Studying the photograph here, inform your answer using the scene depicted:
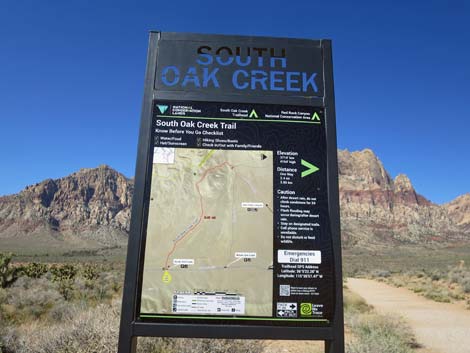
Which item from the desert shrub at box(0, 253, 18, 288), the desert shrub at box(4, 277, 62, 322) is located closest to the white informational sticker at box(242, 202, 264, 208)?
the desert shrub at box(4, 277, 62, 322)

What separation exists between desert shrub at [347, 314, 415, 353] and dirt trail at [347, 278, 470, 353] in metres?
0.67

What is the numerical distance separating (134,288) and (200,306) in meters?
0.51

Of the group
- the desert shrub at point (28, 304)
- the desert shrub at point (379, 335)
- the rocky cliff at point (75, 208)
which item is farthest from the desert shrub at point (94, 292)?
the rocky cliff at point (75, 208)

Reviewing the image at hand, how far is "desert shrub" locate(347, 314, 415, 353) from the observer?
7.36 meters

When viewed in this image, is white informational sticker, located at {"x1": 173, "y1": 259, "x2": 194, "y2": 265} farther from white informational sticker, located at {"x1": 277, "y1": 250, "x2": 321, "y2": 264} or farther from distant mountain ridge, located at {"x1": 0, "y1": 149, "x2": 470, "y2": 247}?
distant mountain ridge, located at {"x1": 0, "y1": 149, "x2": 470, "y2": 247}

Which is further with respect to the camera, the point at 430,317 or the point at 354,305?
the point at 354,305

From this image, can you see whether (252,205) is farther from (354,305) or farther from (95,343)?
(354,305)

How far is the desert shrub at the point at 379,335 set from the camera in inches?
290

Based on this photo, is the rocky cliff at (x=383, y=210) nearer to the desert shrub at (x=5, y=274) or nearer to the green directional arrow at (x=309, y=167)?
the desert shrub at (x=5, y=274)

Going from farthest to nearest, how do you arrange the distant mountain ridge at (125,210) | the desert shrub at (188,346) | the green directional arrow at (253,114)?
the distant mountain ridge at (125,210) → the desert shrub at (188,346) → the green directional arrow at (253,114)

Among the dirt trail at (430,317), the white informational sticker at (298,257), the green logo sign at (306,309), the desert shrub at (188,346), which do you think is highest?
the white informational sticker at (298,257)

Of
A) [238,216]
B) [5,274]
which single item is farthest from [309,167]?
[5,274]

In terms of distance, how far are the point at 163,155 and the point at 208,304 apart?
1.23 m

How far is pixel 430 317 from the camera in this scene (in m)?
13.2
